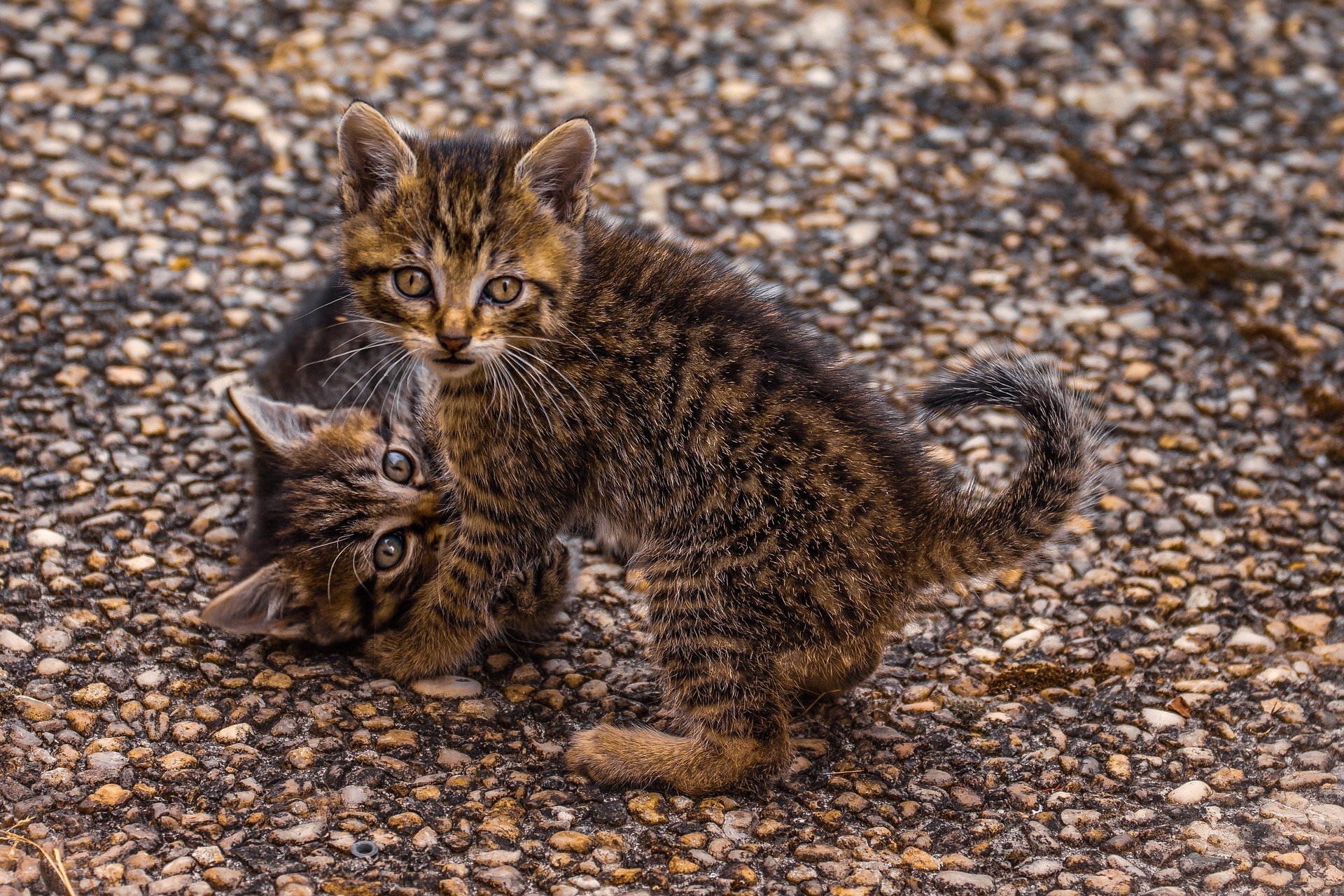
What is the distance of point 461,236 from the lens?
4297 mm

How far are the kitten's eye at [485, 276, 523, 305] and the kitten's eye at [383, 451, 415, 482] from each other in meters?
0.72

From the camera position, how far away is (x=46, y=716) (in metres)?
4.10

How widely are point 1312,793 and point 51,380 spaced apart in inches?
184

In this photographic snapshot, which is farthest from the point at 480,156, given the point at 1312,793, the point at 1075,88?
the point at 1075,88

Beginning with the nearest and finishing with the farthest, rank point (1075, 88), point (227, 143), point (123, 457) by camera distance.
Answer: point (123, 457) < point (227, 143) < point (1075, 88)

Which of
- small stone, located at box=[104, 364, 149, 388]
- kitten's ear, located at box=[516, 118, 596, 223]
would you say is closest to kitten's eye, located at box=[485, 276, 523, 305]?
Answer: kitten's ear, located at box=[516, 118, 596, 223]

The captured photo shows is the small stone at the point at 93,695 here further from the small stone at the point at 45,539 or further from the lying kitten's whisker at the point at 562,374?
the lying kitten's whisker at the point at 562,374

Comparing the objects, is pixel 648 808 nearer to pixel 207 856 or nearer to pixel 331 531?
pixel 207 856

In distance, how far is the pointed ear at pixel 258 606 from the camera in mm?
4371

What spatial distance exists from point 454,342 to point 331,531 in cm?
82

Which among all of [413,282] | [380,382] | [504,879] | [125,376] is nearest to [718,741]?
[504,879]

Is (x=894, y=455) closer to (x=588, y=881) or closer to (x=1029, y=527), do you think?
(x=1029, y=527)

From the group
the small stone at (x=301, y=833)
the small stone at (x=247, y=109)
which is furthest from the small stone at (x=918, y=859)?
the small stone at (x=247, y=109)

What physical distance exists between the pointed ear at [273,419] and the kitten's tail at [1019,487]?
2.14m
